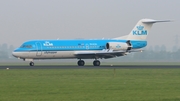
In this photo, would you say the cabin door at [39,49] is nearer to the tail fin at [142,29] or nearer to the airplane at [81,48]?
the airplane at [81,48]

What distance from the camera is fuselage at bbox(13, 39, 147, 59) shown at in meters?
56.9

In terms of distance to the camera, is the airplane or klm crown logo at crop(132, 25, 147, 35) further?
klm crown logo at crop(132, 25, 147, 35)

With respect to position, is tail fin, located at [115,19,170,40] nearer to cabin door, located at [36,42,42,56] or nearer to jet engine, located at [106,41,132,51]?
jet engine, located at [106,41,132,51]

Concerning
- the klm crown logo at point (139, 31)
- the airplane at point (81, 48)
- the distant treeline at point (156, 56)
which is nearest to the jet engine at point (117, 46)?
the airplane at point (81, 48)

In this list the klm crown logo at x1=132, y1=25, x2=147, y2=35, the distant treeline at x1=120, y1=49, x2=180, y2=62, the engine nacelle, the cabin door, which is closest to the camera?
the cabin door

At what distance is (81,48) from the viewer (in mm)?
58750

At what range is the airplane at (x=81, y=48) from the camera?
57.1 meters

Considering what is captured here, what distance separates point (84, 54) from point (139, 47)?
780cm

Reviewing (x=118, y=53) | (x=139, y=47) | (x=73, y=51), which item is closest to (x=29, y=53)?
(x=73, y=51)

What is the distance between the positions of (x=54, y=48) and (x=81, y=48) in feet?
11.5

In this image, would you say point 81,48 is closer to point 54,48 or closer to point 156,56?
point 54,48

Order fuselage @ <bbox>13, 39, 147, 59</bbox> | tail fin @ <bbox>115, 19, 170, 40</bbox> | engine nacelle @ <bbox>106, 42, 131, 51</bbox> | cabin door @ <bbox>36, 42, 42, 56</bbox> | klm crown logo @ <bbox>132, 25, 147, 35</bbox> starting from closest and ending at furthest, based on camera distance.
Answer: fuselage @ <bbox>13, 39, 147, 59</bbox>
cabin door @ <bbox>36, 42, 42, 56</bbox>
engine nacelle @ <bbox>106, 42, 131, 51</bbox>
tail fin @ <bbox>115, 19, 170, 40</bbox>
klm crown logo @ <bbox>132, 25, 147, 35</bbox>

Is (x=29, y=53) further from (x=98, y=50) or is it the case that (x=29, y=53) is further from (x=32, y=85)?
(x=32, y=85)

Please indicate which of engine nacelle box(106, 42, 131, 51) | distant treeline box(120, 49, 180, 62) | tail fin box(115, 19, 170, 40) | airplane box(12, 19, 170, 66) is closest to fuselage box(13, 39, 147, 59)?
airplane box(12, 19, 170, 66)
